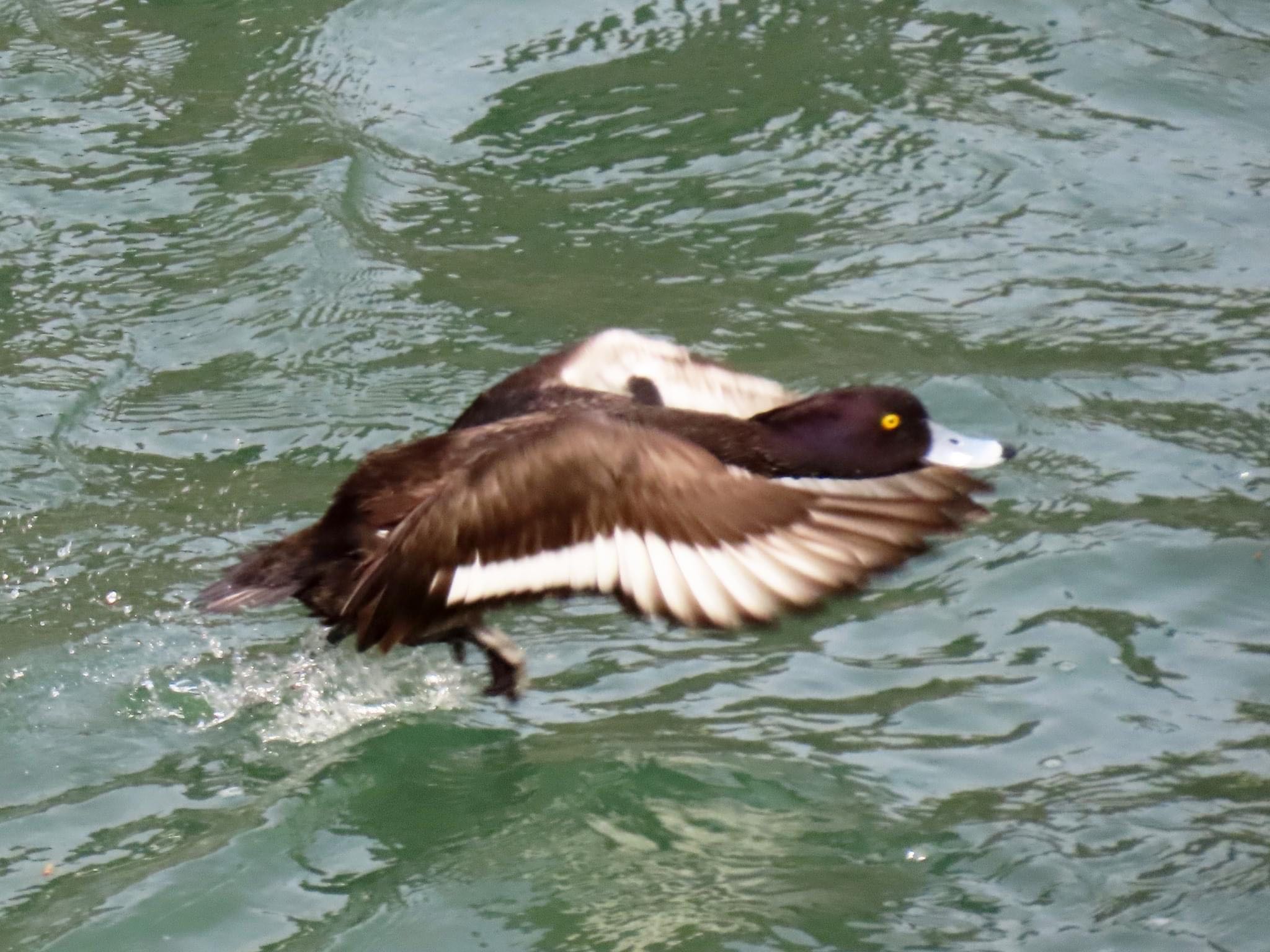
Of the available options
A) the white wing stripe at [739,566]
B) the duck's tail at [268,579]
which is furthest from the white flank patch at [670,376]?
the white wing stripe at [739,566]

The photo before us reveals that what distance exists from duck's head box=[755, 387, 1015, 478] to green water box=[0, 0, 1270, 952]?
0.33 meters

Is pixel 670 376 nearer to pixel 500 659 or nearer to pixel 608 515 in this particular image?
pixel 500 659

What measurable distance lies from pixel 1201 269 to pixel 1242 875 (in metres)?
3.05

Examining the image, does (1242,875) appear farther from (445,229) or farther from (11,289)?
(11,289)

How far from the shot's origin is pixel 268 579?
4668 mm

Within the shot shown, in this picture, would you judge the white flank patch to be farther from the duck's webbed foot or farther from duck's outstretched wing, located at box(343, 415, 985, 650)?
duck's outstretched wing, located at box(343, 415, 985, 650)

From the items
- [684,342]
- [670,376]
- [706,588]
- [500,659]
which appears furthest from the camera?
[684,342]

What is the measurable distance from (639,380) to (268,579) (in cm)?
122

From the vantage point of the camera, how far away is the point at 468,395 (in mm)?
6098

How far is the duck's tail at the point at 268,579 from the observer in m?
4.62

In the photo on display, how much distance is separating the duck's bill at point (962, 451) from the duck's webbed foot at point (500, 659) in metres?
1.21

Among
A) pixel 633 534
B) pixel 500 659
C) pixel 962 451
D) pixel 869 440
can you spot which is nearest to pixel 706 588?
pixel 633 534

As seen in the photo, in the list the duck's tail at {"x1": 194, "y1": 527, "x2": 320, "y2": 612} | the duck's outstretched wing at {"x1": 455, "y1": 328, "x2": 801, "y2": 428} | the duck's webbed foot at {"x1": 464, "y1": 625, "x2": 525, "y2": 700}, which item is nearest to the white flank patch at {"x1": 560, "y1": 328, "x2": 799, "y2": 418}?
the duck's outstretched wing at {"x1": 455, "y1": 328, "x2": 801, "y2": 428}

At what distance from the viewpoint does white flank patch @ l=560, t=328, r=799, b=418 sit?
17.0 ft
